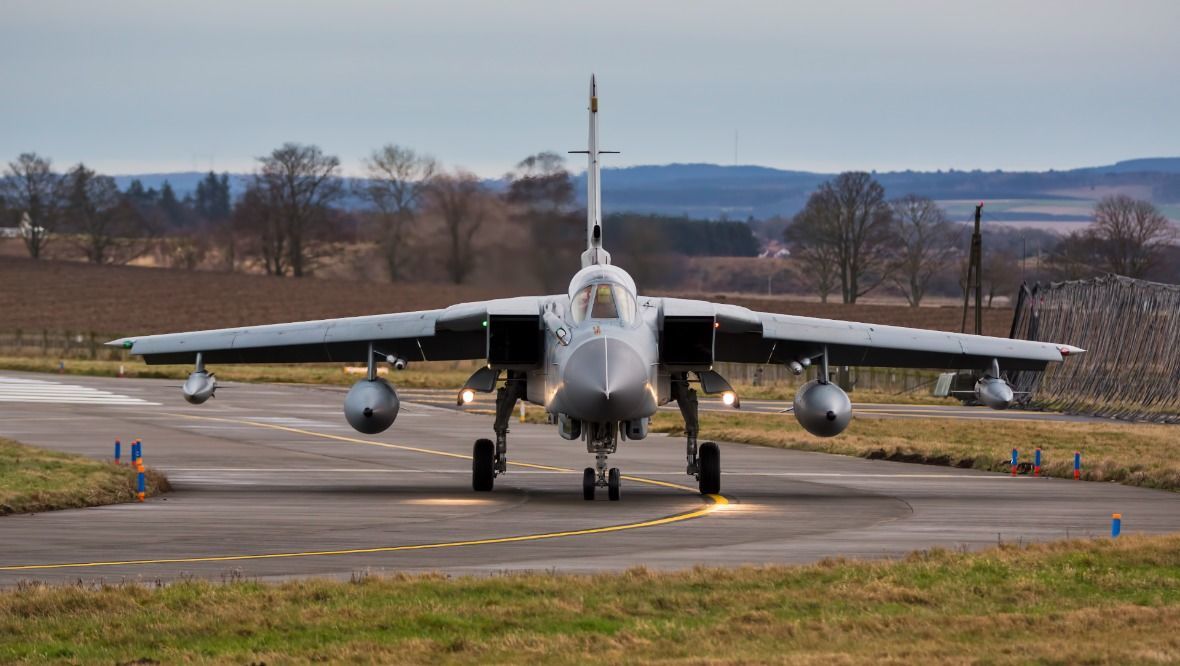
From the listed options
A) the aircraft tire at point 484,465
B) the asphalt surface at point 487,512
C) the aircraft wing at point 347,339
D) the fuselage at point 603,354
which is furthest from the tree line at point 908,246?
the fuselage at point 603,354

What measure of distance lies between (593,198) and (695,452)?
449 centimetres

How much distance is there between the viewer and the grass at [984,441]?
86.5ft

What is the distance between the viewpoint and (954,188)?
195m

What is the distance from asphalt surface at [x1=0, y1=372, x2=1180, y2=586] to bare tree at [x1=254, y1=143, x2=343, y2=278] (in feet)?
142

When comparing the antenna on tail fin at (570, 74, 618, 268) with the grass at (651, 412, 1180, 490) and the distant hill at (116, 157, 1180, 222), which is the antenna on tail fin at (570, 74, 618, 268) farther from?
the distant hill at (116, 157, 1180, 222)

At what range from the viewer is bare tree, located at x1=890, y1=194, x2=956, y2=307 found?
81750mm

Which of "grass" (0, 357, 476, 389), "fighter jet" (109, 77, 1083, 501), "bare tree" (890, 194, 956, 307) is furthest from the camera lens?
"bare tree" (890, 194, 956, 307)

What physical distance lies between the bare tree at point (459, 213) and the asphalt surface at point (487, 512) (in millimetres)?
11449

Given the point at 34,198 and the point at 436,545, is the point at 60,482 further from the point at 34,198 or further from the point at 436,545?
the point at 34,198

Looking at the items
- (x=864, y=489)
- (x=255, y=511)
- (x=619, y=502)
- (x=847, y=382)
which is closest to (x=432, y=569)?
(x=255, y=511)

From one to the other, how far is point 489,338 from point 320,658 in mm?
11765

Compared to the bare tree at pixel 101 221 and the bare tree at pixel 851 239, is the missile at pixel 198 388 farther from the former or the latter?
the bare tree at pixel 101 221

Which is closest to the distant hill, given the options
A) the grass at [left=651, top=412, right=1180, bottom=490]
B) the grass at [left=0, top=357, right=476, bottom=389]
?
the grass at [left=0, top=357, right=476, bottom=389]

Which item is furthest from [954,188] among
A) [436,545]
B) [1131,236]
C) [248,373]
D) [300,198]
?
[436,545]
